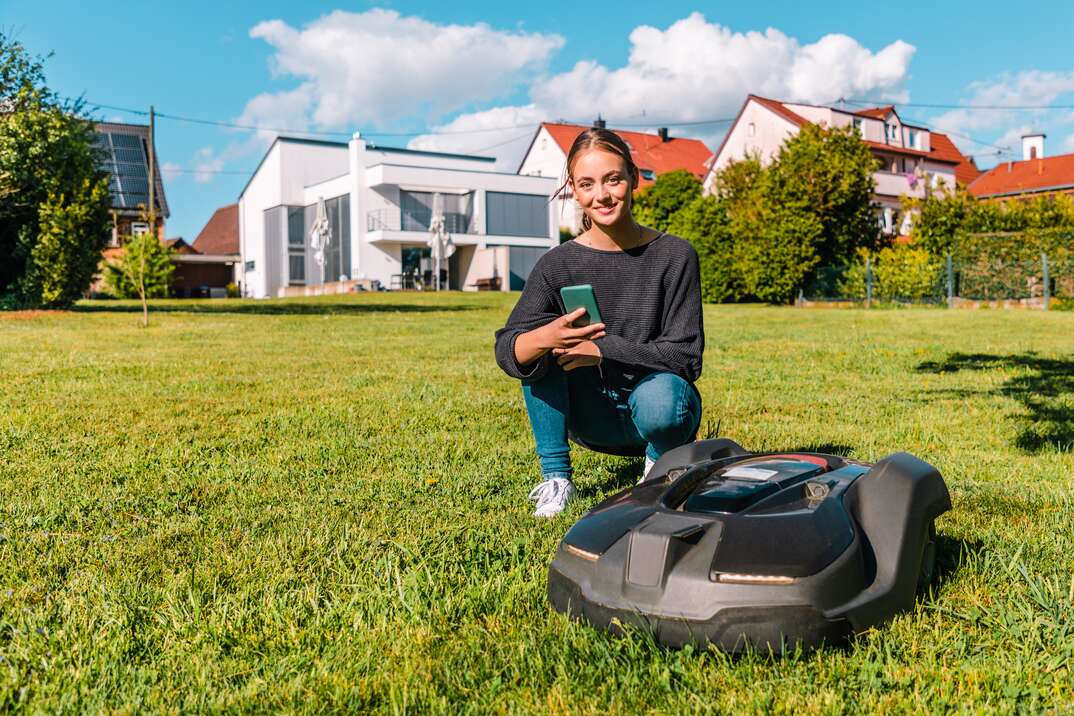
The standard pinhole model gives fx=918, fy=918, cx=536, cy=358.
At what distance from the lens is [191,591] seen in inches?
94.7

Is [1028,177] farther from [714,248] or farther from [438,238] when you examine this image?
[438,238]

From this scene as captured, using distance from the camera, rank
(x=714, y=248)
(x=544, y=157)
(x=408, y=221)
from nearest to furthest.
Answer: (x=714, y=248)
(x=408, y=221)
(x=544, y=157)

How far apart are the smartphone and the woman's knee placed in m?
0.35

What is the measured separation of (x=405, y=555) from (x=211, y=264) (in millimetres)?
57890

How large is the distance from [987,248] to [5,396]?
24221mm

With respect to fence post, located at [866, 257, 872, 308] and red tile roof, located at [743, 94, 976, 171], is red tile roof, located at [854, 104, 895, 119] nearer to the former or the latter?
red tile roof, located at [743, 94, 976, 171]

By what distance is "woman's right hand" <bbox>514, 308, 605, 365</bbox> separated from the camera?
2848 mm

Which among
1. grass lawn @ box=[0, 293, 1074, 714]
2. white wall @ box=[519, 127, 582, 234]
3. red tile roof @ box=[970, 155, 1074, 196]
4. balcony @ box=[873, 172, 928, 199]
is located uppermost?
white wall @ box=[519, 127, 582, 234]

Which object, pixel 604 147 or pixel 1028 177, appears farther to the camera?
pixel 1028 177

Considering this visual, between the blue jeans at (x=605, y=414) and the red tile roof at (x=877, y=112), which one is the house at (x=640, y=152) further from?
the blue jeans at (x=605, y=414)

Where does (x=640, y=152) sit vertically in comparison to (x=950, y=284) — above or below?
above

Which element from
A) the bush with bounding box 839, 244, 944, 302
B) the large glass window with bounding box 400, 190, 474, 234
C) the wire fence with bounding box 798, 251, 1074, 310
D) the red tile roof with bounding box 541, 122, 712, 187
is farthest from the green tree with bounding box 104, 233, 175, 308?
the bush with bounding box 839, 244, 944, 302

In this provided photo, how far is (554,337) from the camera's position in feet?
9.55

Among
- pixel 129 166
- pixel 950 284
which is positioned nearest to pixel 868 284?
pixel 950 284
